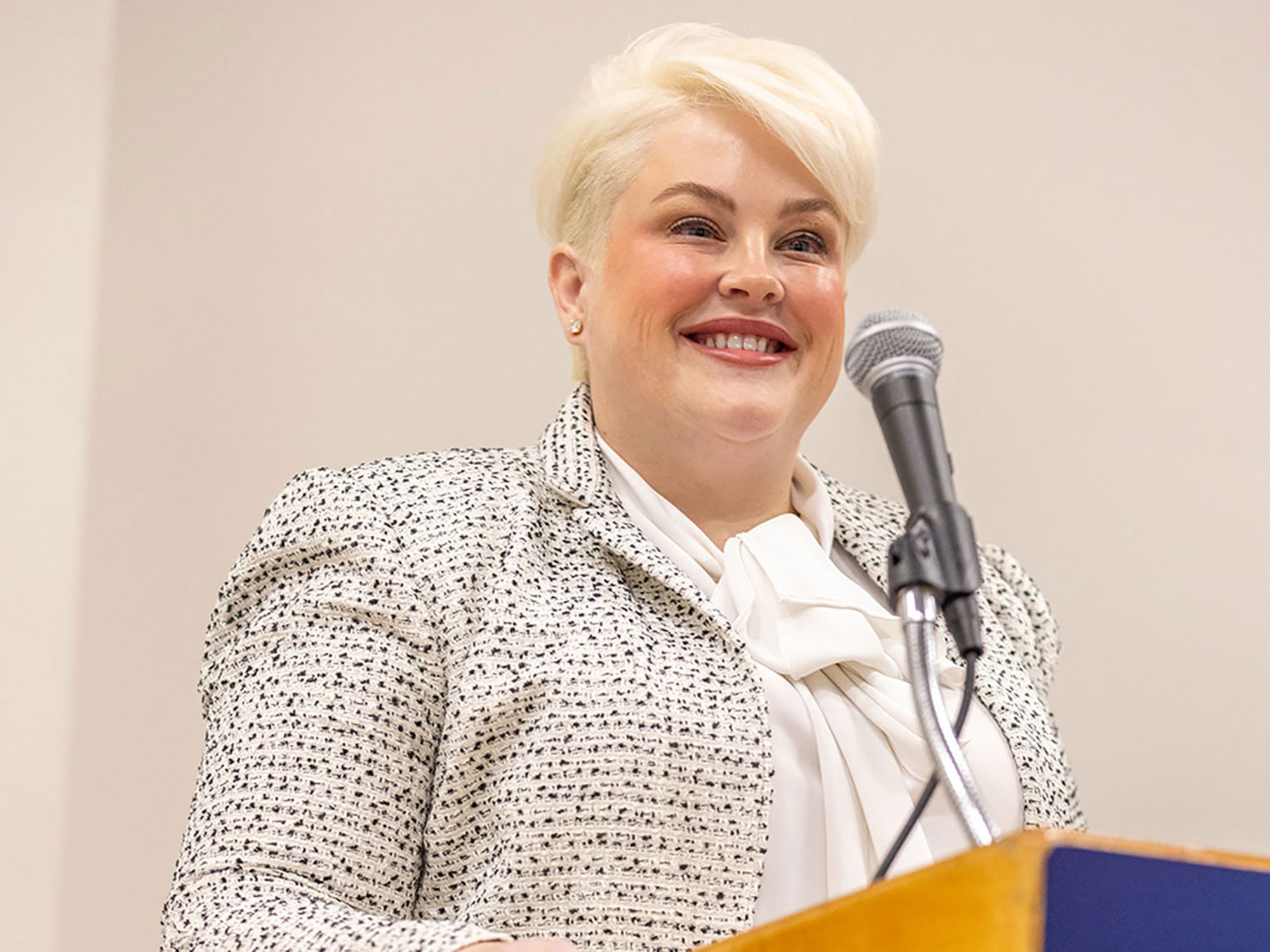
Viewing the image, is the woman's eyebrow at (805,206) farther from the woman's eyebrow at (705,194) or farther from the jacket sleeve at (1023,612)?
the jacket sleeve at (1023,612)

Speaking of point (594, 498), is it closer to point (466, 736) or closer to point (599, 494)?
point (599, 494)

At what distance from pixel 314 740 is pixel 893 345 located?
580 millimetres

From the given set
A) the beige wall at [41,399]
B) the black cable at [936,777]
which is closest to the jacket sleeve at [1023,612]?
the black cable at [936,777]

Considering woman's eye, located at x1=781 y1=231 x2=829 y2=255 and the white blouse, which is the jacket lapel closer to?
the white blouse

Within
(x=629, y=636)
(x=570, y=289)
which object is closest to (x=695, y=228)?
(x=570, y=289)

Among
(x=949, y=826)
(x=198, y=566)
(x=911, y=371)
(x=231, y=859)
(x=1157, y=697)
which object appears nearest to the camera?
(x=911, y=371)

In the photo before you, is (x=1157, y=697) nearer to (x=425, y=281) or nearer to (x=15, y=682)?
(x=425, y=281)

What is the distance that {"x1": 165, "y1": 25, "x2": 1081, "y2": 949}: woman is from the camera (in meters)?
1.12

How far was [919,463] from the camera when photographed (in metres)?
0.88

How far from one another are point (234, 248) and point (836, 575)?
1029 millimetres

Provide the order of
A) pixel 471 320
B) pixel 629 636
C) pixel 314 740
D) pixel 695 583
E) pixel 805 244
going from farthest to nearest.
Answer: pixel 471 320 < pixel 805 244 < pixel 695 583 < pixel 629 636 < pixel 314 740

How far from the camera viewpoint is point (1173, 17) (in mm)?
2111

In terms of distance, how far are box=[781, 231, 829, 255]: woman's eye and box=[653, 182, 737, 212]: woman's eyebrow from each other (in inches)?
3.4

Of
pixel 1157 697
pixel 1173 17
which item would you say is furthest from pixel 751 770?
pixel 1173 17
